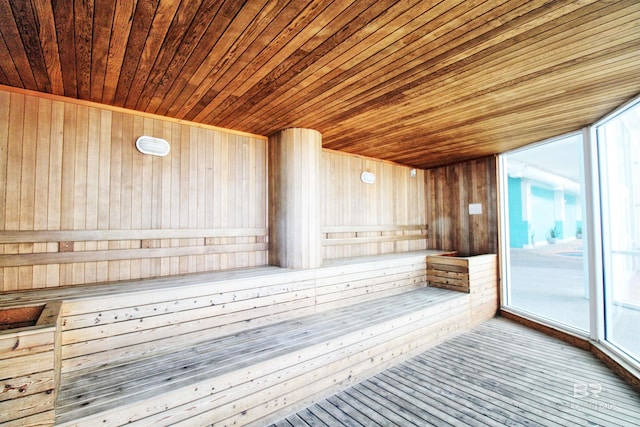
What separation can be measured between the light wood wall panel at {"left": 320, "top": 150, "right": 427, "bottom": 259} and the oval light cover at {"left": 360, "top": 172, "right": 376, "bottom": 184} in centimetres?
6

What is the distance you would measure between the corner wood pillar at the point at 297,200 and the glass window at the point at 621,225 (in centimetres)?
321

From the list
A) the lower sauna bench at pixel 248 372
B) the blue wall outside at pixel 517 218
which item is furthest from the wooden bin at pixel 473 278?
the blue wall outside at pixel 517 218

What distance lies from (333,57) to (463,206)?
14.2 ft

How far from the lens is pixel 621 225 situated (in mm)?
3223

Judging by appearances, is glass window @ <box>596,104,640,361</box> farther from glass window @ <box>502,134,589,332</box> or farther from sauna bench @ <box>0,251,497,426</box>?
sauna bench @ <box>0,251,497,426</box>

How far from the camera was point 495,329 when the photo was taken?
13.7 ft

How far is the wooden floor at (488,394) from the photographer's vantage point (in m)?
2.22

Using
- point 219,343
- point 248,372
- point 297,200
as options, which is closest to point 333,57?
point 297,200

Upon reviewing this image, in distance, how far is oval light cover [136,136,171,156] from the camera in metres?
3.03

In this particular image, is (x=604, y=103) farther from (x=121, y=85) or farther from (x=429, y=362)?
(x=121, y=85)

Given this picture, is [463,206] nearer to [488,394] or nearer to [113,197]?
[488,394]

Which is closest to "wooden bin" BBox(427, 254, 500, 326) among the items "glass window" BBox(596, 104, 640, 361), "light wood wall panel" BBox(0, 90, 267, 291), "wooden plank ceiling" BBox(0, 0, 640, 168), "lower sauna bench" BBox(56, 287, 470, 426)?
"lower sauna bench" BBox(56, 287, 470, 426)

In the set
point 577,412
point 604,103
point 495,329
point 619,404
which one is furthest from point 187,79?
point 495,329

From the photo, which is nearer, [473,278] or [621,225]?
[621,225]
